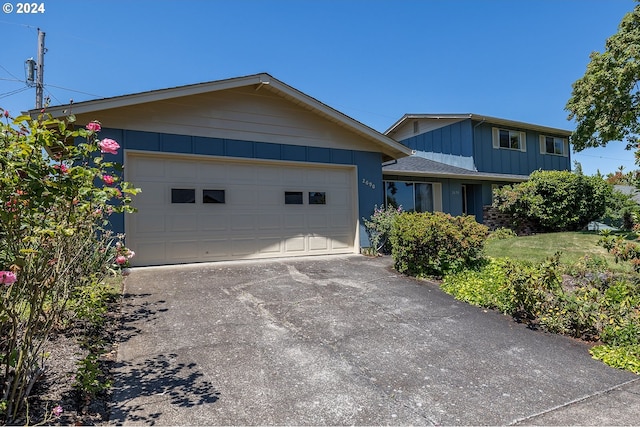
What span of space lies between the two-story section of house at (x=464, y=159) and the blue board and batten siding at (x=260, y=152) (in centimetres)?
255

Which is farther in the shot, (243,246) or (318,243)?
(318,243)

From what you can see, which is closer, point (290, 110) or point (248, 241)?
point (248, 241)

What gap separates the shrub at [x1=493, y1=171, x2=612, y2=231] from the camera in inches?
526

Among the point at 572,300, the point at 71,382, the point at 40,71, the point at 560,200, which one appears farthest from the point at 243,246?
the point at 40,71

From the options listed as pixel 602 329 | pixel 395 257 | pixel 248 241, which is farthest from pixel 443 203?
pixel 602 329

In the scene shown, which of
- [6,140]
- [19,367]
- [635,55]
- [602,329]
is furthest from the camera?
[635,55]

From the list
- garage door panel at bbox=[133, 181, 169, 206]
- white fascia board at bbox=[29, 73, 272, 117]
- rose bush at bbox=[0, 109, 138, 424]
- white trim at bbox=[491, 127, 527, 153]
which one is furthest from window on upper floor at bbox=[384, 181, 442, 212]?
rose bush at bbox=[0, 109, 138, 424]

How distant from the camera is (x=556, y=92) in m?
17.1

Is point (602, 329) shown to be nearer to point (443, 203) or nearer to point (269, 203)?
point (269, 203)

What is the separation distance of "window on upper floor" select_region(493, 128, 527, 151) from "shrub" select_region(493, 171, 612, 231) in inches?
121

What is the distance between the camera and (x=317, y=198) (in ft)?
30.2

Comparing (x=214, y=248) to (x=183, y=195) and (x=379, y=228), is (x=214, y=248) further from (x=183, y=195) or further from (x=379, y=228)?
(x=379, y=228)

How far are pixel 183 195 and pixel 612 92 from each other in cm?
1480

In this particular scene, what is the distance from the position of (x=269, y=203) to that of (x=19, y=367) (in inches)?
249
